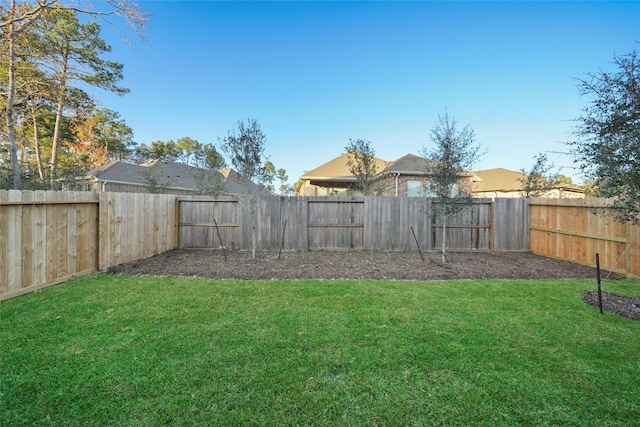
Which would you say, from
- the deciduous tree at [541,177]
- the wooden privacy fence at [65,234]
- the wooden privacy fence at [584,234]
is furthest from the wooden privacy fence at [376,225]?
the deciduous tree at [541,177]

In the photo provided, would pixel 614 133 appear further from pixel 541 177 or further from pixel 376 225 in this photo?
pixel 541 177

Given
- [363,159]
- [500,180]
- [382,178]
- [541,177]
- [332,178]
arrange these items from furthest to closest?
[500,180], [332,178], [382,178], [363,159], [541,177]

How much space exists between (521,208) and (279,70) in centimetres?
1011

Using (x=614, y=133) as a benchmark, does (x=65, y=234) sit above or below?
below

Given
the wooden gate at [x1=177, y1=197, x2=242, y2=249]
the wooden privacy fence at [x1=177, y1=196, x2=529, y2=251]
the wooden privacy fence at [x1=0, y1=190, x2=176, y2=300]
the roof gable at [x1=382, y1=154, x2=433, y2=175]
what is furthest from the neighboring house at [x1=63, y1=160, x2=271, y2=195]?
the roof gable at [x1=382, y1=154, x2=433, y2=175]

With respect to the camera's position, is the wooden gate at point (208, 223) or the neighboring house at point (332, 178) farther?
the neighboring house at point (332, 178)

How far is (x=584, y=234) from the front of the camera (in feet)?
20.1

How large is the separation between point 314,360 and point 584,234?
24.0 ft

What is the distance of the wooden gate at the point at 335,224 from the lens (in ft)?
26.5

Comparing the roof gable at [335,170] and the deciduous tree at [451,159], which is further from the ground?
the roof gable at [335,170]

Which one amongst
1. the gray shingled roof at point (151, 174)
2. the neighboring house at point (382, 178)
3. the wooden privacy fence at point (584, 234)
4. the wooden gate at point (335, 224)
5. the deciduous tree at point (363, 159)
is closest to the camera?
the wooden privacy fence at point (584, 234)

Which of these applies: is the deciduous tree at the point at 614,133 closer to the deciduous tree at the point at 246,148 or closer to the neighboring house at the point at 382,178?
the deciduous tree at the point at 246,148

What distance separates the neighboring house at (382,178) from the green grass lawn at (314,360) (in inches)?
396

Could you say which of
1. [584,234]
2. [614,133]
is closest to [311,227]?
[614,133]
